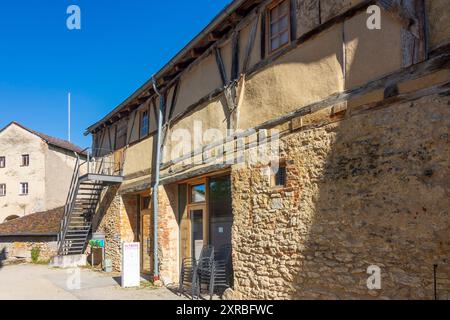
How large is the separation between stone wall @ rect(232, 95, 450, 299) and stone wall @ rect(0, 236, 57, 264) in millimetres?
13055

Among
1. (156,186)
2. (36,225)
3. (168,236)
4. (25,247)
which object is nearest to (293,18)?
(156,186)

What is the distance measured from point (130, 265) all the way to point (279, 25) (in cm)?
664

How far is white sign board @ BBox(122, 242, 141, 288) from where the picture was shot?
1012 centimetres

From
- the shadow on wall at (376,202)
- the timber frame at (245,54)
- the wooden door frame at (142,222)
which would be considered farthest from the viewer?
the wooden door frame at (142,222)

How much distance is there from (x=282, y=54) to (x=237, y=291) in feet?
14.1

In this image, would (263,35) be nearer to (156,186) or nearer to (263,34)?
(263,34)

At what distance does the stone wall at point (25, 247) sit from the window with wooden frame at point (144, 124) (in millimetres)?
7819

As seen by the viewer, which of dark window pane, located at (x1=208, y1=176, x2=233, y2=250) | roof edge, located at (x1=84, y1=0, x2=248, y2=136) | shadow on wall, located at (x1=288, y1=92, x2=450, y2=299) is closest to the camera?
shadow on wall, located at (x1=288, y1=92, x2=450, y2=299)

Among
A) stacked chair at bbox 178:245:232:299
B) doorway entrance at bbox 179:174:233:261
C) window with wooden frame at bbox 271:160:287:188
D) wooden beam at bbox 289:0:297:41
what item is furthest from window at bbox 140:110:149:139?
wooden beam at bbox 289:0:297:41

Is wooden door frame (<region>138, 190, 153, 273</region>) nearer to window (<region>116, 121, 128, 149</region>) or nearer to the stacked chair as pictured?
window (<region>116, 121, 128, 149</region>)

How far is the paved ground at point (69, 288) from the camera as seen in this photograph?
8.93m

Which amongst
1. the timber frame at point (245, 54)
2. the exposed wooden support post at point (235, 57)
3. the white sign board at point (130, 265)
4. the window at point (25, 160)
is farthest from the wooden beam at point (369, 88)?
the window at point (25, 160)

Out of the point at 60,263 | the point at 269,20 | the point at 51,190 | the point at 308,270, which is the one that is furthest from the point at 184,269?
the point at 51,190

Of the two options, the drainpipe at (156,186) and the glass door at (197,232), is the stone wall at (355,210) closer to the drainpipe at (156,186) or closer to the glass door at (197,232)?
the glass door at (197,232)
